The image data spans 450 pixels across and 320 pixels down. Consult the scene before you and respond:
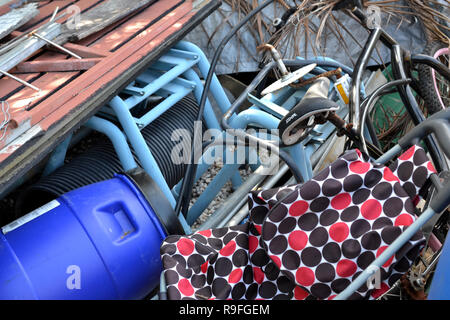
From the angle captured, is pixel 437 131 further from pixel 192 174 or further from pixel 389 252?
pixel 192 174

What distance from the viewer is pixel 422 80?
2.13 m

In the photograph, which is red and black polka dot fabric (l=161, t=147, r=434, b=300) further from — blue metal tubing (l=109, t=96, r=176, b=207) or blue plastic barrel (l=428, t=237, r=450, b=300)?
blue metal tubing (l=109, t=96, r=176, b=207)

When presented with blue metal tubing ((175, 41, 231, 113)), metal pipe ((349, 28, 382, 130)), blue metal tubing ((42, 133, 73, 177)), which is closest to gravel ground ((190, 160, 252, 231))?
blue metal tubing ((175, 41, 231, 113))

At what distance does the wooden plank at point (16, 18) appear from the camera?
73.7 inches

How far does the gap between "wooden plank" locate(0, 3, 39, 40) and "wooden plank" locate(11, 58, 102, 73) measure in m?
0.17

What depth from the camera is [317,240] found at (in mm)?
1117

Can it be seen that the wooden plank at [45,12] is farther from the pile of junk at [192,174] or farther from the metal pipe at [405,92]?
the metal pipe at [405,92]

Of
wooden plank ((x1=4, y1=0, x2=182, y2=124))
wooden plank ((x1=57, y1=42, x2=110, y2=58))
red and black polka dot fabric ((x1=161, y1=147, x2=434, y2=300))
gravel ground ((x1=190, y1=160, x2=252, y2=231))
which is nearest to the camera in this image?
red and black polka dot fabric ((x1=161, y1=147, x2=434, y2=300))

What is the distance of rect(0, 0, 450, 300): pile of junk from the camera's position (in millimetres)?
1104

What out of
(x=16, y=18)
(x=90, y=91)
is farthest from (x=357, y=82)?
(x=16, y=18)

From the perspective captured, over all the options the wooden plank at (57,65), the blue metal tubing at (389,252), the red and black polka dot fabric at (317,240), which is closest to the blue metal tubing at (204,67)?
the wooden plank at (57,65)

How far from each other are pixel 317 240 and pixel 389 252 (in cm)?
18

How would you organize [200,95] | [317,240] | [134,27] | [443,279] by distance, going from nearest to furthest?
[443,279] < [317,240] < [134,27] < [200,95]
